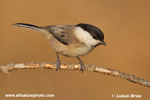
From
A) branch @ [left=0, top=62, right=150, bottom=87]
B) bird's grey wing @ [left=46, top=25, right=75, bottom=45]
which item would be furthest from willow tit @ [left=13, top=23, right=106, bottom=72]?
branch @ [left=0, top=62, right=150, bottom=87]

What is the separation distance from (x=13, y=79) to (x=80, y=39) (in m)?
1.86

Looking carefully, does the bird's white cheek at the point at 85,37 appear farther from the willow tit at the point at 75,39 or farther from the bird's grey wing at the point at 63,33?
the bird's grey wing at the point at 63,33

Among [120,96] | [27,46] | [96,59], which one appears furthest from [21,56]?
[120,96]

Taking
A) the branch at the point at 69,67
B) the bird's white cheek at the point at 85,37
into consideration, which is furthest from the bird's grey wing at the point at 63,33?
the branch at the point at 69,67

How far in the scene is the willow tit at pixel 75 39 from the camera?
2.32m

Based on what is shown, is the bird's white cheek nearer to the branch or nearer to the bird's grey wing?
the bird's grey wing

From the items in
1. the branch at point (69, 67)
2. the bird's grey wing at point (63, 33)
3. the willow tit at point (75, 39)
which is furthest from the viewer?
the bird's grey wing at point (63, 33)

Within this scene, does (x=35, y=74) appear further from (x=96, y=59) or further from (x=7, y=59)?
(x=96, y=59)

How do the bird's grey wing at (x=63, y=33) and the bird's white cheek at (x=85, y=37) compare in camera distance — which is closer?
the bird's white cheek at (x=85, y=37)

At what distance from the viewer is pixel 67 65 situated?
6.84ft

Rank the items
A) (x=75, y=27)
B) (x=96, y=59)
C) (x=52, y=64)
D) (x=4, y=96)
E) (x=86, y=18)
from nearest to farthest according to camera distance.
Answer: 1. (x=52, y=64)
2. (x=75, y=27)
3. (x=4, y=96)
4. (x=96, y=59)
5. (x=86, y=18)

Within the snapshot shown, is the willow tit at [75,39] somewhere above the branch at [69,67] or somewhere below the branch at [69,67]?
above

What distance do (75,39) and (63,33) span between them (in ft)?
0.88

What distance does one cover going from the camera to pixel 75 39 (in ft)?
8.23
